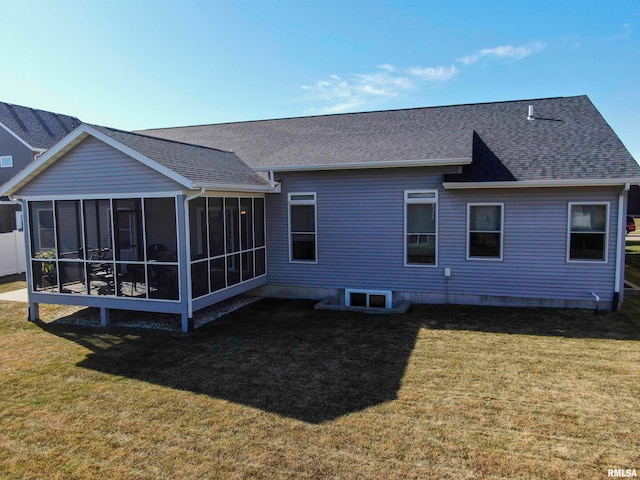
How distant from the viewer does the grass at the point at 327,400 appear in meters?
3.89

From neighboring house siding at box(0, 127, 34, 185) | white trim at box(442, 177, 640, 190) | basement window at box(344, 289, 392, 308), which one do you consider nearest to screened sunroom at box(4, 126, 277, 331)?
basement window at box(344, 289, 392, 308)

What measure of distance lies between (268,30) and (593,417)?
13434 mm

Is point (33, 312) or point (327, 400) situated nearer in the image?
point (327, 400)

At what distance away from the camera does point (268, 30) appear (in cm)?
1358

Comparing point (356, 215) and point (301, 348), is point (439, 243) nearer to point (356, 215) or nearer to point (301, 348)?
point (356, 215)

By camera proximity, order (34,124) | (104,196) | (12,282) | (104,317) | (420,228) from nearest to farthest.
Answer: (104,196) < (104,317) < (420,228) < (12,282) < (34,124)

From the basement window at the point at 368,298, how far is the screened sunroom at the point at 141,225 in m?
2.50

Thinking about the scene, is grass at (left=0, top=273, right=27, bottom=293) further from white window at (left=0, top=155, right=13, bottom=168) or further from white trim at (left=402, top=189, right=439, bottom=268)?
white trim at (left=402, top=189, right=439, bottom=268)

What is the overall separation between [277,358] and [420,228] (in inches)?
198

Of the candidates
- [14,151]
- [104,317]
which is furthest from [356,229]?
[14,151]

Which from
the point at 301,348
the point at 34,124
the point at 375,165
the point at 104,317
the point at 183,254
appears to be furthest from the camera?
the point at 34,124

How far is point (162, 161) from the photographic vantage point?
794 cm

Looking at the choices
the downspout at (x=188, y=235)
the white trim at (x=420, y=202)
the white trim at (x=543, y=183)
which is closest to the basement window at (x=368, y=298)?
the white trim at (x=420, y=202)

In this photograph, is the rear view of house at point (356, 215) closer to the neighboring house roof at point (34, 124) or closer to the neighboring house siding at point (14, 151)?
the neighboring house siding at point (14, 151)
